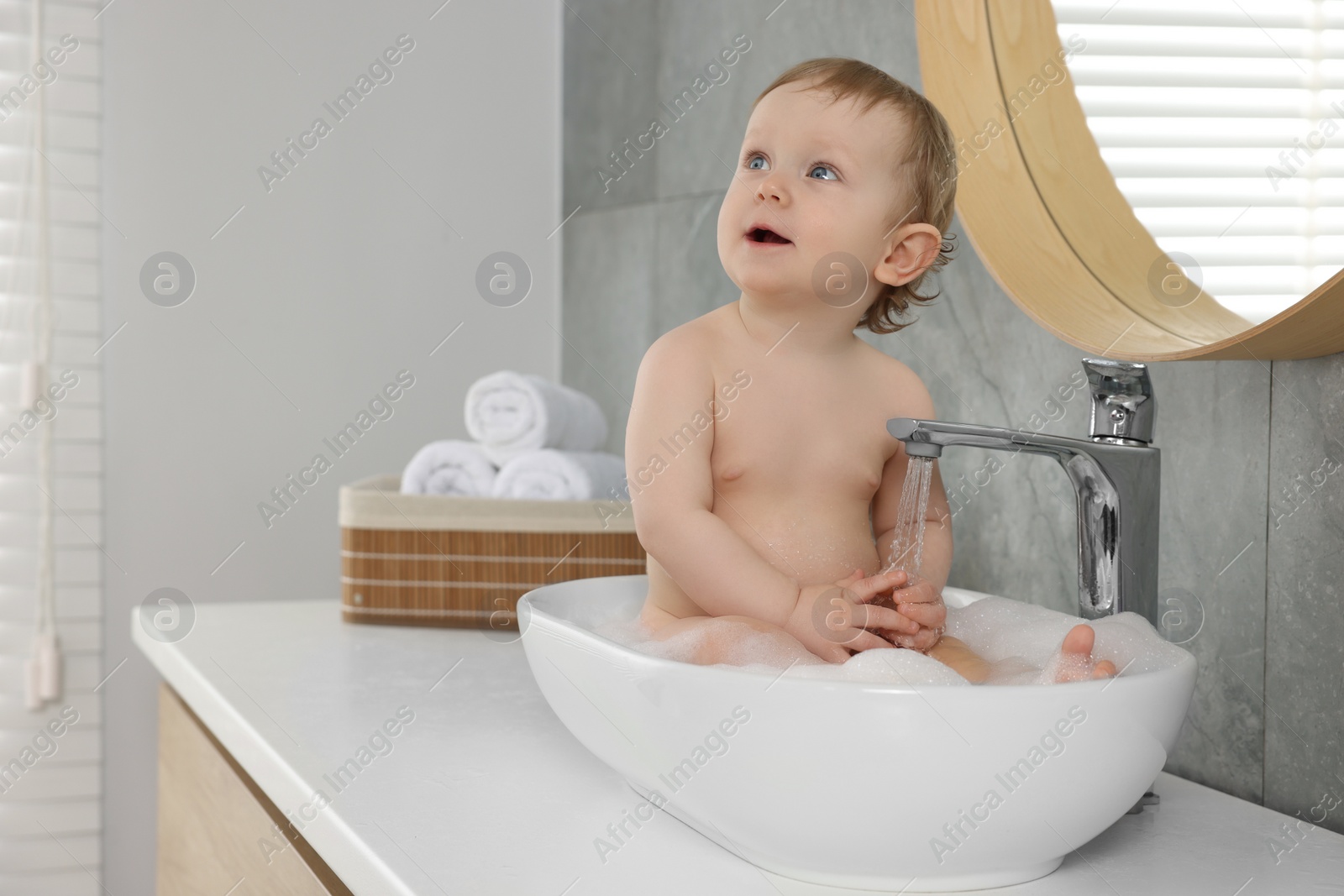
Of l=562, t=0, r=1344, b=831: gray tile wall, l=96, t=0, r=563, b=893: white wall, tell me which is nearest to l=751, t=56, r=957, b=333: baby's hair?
l=562, t=0, r=1344, b=831: gray tile wall

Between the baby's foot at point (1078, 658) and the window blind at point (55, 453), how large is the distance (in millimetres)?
1470

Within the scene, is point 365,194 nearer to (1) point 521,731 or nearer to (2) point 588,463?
(2) point 588,463

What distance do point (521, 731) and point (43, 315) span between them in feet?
3.79

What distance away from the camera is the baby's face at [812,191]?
675 mm

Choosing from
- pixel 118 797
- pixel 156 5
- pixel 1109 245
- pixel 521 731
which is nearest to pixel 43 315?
pixel 156 5

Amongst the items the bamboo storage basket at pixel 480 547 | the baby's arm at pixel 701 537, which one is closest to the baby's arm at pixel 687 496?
the baby's arm at pixel 701 537

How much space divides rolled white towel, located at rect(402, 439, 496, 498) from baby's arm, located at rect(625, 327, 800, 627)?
1.75 ft

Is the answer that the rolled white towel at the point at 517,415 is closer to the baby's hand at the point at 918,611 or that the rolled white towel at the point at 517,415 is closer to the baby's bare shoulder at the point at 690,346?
the baby's bare shoulder at the point at 690,346

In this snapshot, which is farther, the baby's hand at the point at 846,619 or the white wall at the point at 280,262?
the white wall at the point at 280,262

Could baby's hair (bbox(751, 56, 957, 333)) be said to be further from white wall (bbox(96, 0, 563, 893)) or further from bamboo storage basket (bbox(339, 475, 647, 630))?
white wall (bbox(96, 0, 563, 893))

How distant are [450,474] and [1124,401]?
0.74 m

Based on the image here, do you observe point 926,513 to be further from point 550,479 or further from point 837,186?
point 550,479

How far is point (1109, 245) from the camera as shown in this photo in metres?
0.85

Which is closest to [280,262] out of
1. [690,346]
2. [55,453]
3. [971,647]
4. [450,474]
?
[55,453]
